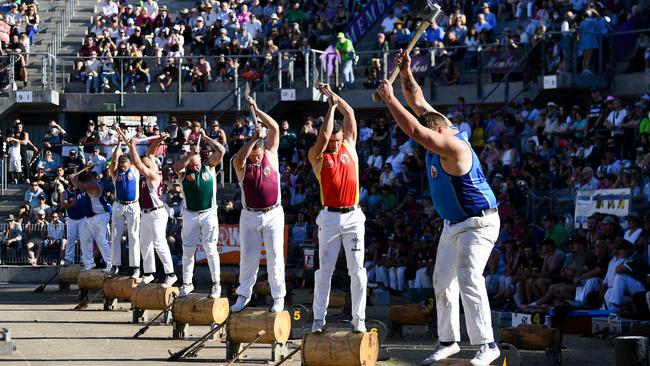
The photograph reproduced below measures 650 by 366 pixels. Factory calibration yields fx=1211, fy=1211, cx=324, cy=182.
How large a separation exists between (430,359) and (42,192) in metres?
22.4

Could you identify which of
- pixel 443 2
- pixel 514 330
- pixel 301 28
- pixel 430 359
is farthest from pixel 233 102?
pixel 430 359

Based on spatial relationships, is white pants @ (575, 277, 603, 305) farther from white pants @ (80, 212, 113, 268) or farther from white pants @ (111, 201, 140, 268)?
white pants @ (80, 212, 113, 268)

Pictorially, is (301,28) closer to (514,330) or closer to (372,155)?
(372,155)

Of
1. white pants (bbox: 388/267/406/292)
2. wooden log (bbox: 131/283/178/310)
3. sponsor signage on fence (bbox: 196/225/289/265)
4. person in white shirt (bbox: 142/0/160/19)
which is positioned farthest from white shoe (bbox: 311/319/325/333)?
person in white shirt (bbox: 142/0/160/19)

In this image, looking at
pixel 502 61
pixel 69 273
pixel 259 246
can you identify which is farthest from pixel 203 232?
pixel 502 61

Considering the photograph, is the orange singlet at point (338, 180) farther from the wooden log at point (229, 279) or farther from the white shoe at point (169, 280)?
the wooden log at point (229, 279)

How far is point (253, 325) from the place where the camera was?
48.1ft

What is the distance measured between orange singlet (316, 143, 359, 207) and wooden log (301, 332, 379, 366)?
5.04ft

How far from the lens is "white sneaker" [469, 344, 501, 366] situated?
10961mm

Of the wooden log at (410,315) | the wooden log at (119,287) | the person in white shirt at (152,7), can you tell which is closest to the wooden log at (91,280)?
the wooden log at (119,287)

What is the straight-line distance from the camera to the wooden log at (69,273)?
989 inches

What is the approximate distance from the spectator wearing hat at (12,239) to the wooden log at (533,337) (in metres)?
17.6

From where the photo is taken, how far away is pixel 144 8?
38.8 m

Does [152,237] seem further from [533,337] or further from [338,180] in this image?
[533,337]
